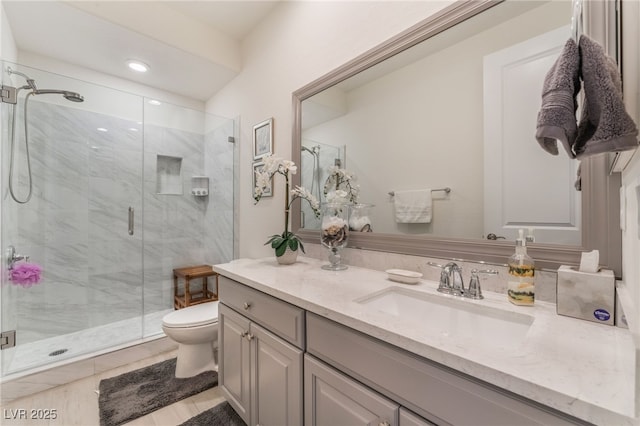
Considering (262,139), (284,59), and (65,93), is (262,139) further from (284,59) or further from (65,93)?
(65,93)

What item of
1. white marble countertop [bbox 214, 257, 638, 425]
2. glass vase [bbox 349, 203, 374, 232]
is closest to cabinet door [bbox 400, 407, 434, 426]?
white marble countertop [bbox 214, 257, 638, 425]

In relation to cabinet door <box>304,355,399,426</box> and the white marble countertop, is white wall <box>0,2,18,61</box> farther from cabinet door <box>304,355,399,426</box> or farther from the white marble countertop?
cabinet door <box>304,355,399,426</box>

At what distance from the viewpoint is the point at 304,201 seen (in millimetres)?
1762

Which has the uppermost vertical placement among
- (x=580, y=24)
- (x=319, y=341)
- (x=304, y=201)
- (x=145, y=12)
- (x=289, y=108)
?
(x=145, y=12)

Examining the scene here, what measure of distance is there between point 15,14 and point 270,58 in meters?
1.65

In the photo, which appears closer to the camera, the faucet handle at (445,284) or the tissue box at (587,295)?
the tissue box at (587,295)

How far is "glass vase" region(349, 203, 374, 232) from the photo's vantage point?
1402mm

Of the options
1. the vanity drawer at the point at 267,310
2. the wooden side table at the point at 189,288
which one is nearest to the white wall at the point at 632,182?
the vanity drawer at the point at 267,310

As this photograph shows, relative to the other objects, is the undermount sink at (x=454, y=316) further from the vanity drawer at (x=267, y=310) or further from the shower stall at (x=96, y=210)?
the shower stall at (x=96, y=210)

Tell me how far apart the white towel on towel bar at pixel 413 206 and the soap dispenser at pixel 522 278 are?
38 cm

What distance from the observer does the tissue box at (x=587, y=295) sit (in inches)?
26.5

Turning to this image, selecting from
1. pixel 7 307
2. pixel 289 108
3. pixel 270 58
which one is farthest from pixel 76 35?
pixel 7 307

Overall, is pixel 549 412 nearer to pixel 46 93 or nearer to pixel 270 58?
pixel 270 58

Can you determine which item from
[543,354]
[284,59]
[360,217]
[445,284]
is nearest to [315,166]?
[360,217]
